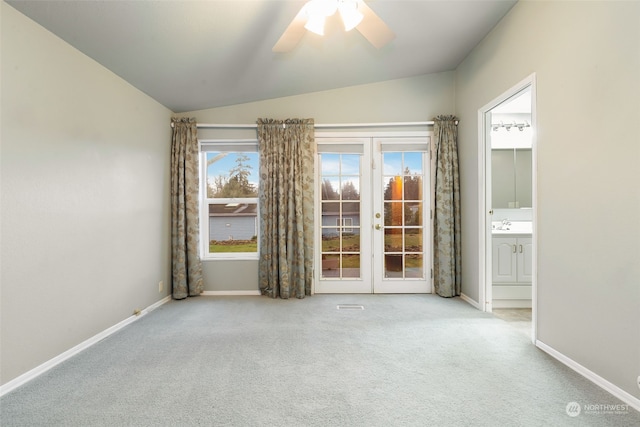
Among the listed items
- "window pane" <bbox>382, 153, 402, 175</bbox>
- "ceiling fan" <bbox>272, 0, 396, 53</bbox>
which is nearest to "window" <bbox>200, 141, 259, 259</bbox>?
"window pane" <bbox>382, 153, 402, 175</bbox>

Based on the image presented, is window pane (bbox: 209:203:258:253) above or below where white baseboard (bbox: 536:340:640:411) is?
above

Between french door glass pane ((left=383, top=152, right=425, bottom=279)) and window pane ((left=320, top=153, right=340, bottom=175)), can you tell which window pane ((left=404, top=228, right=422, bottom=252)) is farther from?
window pane ((left=320, top=153, right=340, bottom=175))

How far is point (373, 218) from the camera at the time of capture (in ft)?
13.1

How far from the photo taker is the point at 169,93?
10.8ft

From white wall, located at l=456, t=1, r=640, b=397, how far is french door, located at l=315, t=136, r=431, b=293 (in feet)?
5.45

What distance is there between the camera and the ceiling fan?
1.83 meters

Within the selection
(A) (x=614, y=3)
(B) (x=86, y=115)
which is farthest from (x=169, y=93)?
(A) (x=614, y=3)

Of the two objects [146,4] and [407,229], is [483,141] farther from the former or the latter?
[146,4]

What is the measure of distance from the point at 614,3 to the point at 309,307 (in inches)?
135

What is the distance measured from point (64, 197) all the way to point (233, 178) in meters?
2.00

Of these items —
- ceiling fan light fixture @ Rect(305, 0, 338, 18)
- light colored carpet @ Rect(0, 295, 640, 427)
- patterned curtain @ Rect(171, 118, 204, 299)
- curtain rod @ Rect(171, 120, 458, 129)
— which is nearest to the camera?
light colored carpet @ Rect(0, 295, 640, 427)

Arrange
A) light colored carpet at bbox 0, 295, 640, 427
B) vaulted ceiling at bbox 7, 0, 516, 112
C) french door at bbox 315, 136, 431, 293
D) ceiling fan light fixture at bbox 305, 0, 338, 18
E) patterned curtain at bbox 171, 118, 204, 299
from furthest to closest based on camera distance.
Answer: french door at bbox 315, 136, 431, 293
patterned curtain at bbox 171, 118, 204, 299
vaulted ceiling at bbox 7, 0, 516, 112
ceiling fan light fixture at bbox 305, 0, 338, 18
light colored carpet at bbox 0, 295, 640, 427

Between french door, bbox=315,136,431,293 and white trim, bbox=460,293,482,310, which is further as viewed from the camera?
french door, bbox=315,136,431,293

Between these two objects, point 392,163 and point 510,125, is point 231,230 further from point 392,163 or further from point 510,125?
point 510,125
